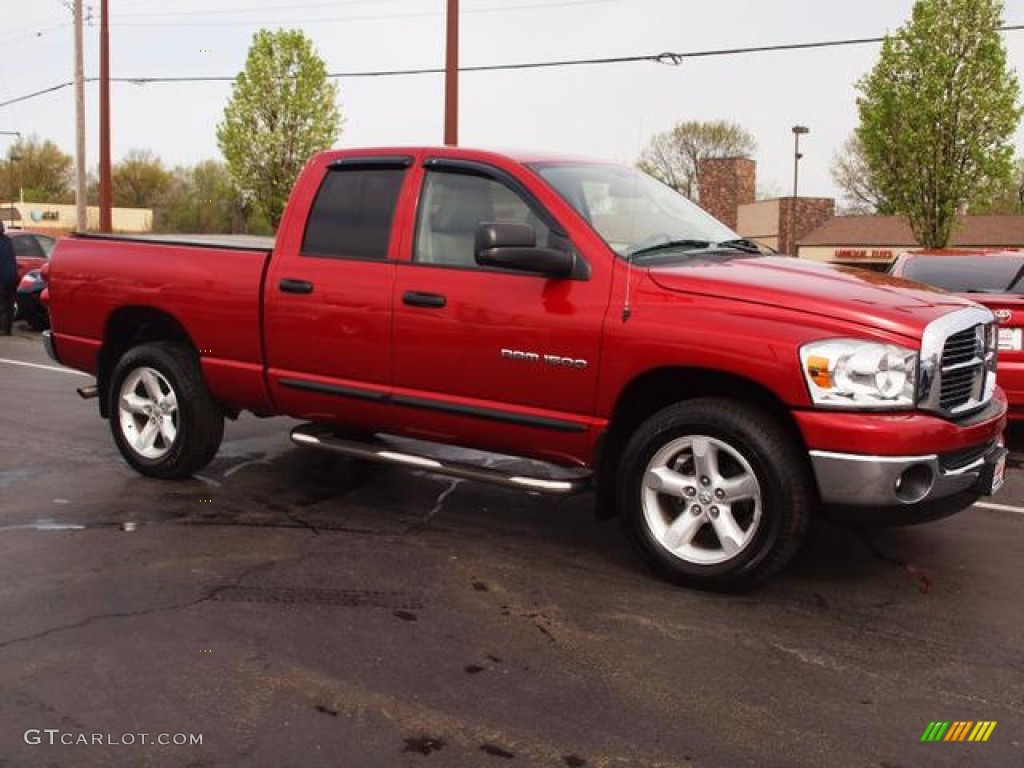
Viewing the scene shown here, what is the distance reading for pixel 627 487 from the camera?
4523 mm

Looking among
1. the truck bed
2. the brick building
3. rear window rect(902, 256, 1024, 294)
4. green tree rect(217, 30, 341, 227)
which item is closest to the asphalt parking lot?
the truck bed

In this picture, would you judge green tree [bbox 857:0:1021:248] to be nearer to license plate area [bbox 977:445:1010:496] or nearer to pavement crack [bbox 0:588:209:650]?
license plate area [bbox 977:445:1010:496]

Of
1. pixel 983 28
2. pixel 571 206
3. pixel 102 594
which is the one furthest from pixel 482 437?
pixel 983 28

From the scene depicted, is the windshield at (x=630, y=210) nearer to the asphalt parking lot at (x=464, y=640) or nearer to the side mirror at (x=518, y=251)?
the side mirror at (x=518, y=251)

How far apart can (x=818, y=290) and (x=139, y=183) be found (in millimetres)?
95610

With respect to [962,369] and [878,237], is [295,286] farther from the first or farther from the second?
[878,237]

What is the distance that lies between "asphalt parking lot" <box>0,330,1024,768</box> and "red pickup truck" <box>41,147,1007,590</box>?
407 mm

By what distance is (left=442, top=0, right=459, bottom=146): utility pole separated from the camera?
16.0m

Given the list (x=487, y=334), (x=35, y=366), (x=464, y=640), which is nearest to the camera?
(x=464, y=640)

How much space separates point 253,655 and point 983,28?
23.7 meters

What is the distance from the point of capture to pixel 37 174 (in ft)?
299

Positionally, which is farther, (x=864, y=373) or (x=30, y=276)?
(x=30, y=276)

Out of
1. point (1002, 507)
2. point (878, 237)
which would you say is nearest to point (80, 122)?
point (1002, 507)

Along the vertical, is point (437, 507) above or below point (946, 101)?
below
